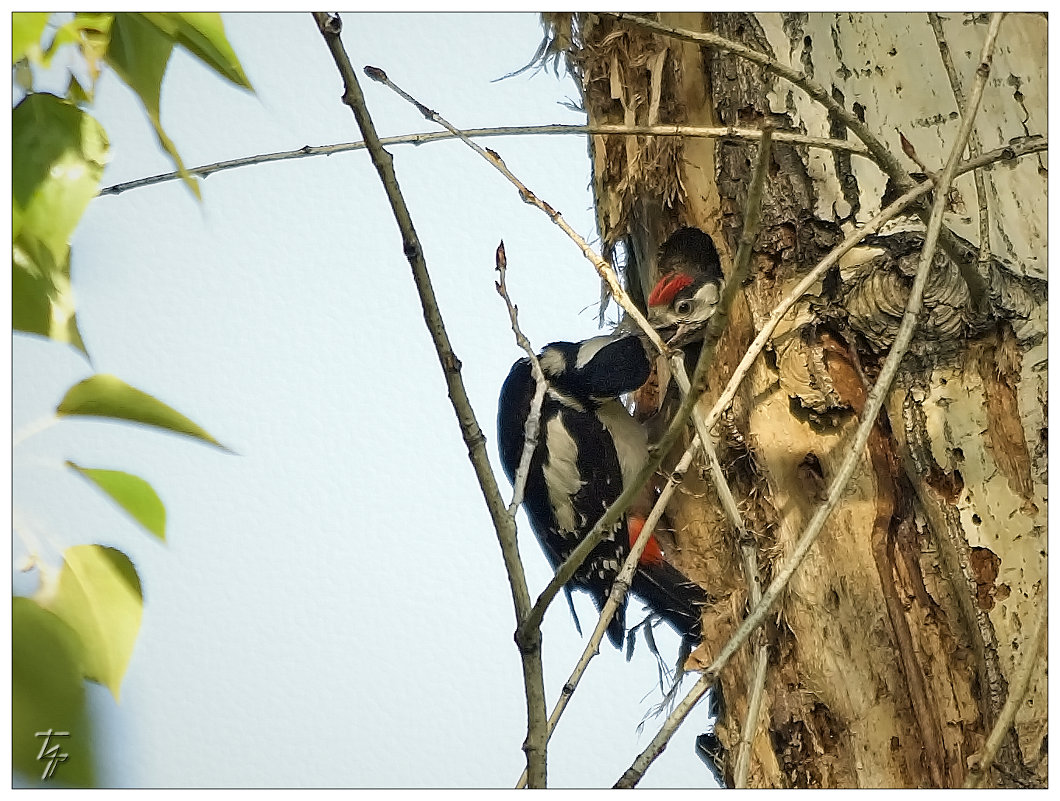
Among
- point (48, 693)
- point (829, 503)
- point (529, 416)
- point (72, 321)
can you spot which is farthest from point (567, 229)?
point (48, 693)

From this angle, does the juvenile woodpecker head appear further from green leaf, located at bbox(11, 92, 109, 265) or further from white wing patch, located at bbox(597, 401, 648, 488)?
green leaf, located at bbox(11, 92, 109, 265)

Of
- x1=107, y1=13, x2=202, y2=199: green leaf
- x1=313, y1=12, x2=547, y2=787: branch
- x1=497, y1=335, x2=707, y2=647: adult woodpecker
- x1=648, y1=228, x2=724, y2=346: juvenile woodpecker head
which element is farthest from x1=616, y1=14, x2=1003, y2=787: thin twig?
x1=497, y1=335, x2=707, y2=647: adult woodpecker

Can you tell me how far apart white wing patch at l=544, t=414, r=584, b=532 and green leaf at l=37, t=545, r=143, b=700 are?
1.14 m

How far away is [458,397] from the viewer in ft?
2.90

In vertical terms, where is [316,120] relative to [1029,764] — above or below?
above

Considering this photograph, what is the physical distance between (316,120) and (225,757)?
2.77 feet

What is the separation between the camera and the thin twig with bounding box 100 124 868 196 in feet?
3.86

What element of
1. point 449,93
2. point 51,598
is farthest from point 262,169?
point 51,598

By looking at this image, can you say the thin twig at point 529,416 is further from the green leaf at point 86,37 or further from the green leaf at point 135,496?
the green leaf at point 86,37

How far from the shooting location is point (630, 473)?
183 centimetres

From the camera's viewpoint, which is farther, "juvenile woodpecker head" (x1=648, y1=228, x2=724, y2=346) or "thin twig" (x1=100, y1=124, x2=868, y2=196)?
"juvenile woodpecker head" (x1=648, y1=228, x2=724, y2=346)

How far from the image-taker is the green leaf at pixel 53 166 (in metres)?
0.78

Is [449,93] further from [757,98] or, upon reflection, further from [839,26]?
[839,26]

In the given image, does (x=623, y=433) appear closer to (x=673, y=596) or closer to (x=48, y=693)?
(x=673, y=596)
